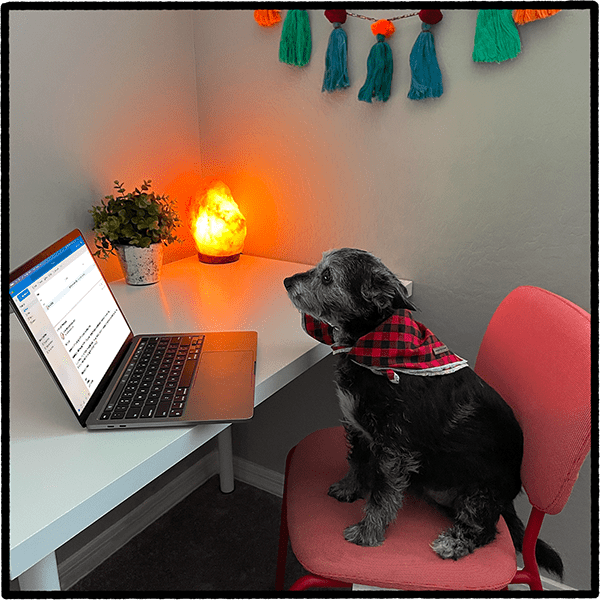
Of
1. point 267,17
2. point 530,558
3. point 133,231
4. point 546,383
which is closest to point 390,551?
point 530,558

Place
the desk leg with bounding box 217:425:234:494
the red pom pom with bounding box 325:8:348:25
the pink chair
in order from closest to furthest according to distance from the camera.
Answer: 1. the pink chair
2. the red pom pom with bounding box 325:8:348:25
3. the desk leg with bounding box 217:425:234:494

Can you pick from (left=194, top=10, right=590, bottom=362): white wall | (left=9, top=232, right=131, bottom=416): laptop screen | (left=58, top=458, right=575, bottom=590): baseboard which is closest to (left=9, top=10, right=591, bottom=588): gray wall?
(left=194, top=10, right=590, bottom=362): white wall

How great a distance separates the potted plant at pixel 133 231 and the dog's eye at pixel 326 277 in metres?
0.66

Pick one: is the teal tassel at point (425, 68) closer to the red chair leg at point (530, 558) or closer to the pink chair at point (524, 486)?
the pink chair at point (524, 486)

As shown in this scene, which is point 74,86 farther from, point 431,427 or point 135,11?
point 431,427

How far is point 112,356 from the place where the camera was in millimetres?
1035

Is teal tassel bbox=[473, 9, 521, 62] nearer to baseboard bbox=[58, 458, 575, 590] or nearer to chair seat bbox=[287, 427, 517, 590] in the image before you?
chair seat bbox=[287, 427, 517, 590]

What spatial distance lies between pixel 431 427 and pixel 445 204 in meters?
0.71

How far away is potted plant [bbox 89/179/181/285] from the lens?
1.49 m

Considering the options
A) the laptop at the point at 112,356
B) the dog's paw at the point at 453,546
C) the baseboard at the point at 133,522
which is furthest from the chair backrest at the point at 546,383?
the baseboard at the point at 133,522

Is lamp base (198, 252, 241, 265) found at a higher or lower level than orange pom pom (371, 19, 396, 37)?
lower

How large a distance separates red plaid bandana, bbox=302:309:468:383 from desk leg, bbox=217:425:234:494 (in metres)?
1.08

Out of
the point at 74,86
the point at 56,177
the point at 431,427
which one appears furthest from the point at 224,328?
the point at 74,86
